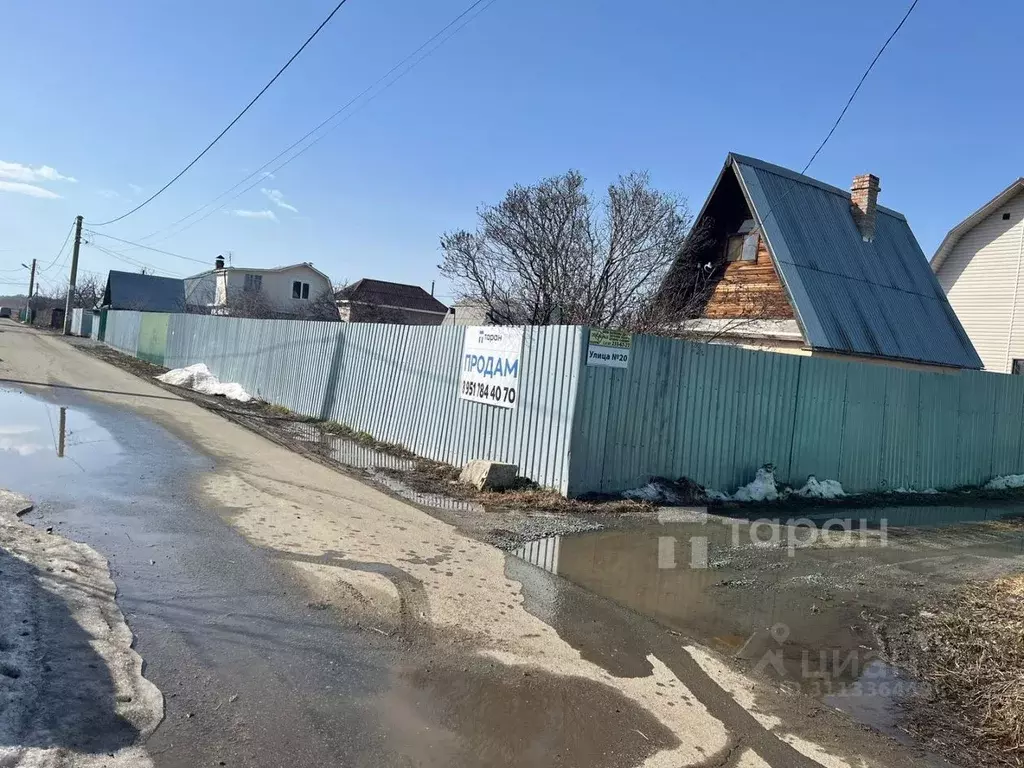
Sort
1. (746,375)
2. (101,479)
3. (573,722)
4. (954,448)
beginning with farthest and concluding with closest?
(954,448), (746,375), (101,479), (573,722)

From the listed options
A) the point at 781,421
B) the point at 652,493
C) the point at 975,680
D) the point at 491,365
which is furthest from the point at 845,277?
the point at 975,680

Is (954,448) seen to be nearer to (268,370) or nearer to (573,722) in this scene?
(573,722)

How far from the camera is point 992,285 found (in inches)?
934

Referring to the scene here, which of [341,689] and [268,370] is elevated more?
[268,370]

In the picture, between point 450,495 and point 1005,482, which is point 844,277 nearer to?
point 1005,482

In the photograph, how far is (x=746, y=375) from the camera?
11070mm

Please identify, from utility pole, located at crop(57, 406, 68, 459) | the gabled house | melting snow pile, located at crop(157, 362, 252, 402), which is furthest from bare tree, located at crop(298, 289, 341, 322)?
the gabled house

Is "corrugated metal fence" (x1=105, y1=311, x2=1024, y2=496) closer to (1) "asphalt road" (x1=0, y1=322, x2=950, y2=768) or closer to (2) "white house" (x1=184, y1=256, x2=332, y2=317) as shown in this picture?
(1) "asphalt road" (x1=0, y1=322, x2=950, y2=768)

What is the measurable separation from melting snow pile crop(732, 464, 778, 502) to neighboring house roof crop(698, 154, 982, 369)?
4.46 m

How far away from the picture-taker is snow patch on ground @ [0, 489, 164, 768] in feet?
10.4

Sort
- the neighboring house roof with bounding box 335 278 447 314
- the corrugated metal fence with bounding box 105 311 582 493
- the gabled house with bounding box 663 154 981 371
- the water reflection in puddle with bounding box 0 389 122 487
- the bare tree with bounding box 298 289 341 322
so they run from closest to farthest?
the water reflection in puddle with bounding box 0 389 122 487
the corrugated metal fence with bounding box 105 311 582 493
the gabled house with bounding box 663 154 981 371
the bare tree with bounding box 298 289 341 322
the neighboring house roof with bounding box 335 278 447 314

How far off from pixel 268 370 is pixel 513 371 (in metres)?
11.0

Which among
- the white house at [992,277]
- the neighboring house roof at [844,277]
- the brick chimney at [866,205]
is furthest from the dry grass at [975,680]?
the white house at [992,277]

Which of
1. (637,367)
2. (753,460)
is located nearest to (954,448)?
(753,460)
